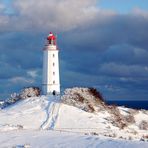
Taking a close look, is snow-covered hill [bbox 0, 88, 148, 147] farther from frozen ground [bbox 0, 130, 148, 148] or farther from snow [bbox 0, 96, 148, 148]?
frozen ground [bbox 0, 130, 148, 148]

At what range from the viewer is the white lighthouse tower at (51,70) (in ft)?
216

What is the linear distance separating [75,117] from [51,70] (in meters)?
16.6

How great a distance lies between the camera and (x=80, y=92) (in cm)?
6006

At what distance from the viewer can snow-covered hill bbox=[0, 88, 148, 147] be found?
1810 inches

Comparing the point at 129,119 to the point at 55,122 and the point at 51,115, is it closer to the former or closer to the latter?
the point at 51,115

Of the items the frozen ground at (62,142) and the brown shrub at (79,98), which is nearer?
the frozen ground at (62,142)

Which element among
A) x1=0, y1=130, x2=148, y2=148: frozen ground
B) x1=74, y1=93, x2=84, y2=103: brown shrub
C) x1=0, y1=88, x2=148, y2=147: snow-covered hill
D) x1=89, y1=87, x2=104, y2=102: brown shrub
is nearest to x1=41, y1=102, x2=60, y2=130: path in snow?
x1=0, y1=88, x2=148, y2=147: snow-covered hill

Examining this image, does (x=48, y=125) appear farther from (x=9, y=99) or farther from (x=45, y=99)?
(x=9, y=99)

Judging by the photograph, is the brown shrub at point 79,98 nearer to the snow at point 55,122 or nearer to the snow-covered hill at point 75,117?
the snow-covered hill at point 75,117

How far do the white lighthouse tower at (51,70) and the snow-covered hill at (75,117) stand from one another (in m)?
5.89

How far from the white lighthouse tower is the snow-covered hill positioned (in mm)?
5887

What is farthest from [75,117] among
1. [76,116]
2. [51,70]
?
[51,70]

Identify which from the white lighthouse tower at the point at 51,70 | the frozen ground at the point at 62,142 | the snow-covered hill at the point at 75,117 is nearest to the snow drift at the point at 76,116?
the snow-covered hill at the point at 75,117

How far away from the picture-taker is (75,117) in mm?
50656
